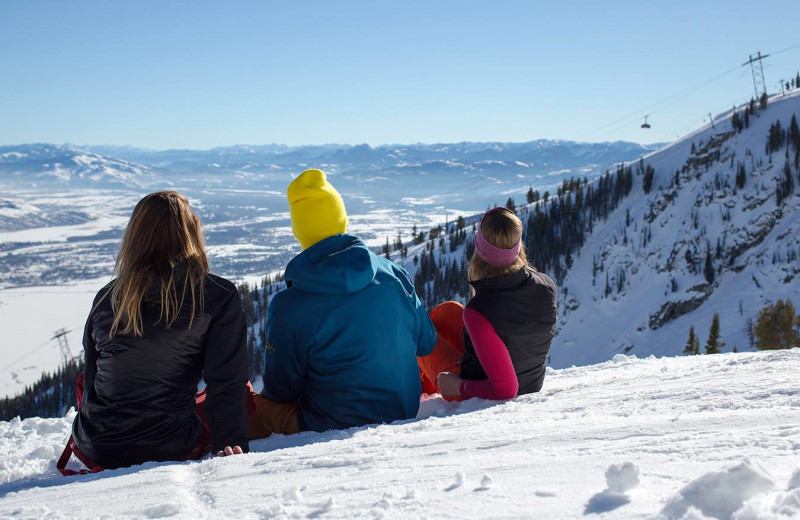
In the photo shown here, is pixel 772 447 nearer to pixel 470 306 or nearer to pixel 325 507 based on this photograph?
pixel 325 507

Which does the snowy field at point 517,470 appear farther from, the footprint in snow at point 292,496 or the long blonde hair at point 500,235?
the long blonde hair at point 500,235

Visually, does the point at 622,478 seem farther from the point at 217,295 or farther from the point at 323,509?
the point at 217,295

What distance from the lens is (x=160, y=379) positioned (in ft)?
12.3

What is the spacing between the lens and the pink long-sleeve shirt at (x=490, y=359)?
4.79 metres

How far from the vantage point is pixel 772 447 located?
259cm

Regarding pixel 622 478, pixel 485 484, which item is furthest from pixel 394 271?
pixel 622 478

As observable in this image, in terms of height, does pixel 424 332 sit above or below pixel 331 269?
below

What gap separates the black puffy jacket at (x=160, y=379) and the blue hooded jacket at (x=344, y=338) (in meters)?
0.51

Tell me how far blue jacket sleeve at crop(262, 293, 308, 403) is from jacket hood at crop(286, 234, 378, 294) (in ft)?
0.89

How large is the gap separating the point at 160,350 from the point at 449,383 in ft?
8.91

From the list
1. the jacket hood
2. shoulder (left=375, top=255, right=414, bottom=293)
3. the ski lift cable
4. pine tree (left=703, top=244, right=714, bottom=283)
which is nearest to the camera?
the jacket hood

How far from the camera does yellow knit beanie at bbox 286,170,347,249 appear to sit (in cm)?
422

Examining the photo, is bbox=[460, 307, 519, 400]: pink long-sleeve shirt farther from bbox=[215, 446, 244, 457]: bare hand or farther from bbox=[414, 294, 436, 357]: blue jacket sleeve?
bbox=[215, 446, 244, 457]: bare hand

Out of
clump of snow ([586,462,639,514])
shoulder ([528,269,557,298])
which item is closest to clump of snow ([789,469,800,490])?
clump of snow ([586,462,639,514])
